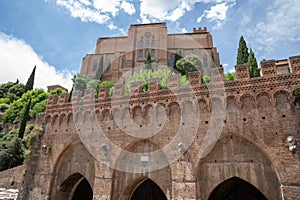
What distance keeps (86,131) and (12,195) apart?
280 inches

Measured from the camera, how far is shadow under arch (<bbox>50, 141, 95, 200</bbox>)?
14.8m

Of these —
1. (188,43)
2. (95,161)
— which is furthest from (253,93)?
(188,43)

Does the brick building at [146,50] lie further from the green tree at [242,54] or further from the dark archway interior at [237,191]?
the dark archway interior at [237,191]

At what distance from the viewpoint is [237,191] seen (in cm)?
1342

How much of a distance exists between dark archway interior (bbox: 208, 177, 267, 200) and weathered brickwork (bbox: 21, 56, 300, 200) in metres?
0.30

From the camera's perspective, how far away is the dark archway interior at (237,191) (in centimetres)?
1273

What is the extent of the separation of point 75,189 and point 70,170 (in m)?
2.09

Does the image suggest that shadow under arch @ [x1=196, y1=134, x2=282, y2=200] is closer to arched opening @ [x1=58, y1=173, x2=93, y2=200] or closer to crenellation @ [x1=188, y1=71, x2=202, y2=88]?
crenellation @ [x1=188, y1=71, x2=202, y2=88]

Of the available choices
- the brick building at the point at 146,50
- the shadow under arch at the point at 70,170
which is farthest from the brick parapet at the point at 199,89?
the brick building at the point at 146,50

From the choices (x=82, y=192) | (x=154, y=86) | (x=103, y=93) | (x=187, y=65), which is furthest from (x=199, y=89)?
(x=187, y=65)

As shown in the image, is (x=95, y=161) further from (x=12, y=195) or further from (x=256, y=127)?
(x=256, y=127)

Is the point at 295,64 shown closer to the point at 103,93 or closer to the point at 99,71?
the point at 103,93

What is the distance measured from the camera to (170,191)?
11.8m

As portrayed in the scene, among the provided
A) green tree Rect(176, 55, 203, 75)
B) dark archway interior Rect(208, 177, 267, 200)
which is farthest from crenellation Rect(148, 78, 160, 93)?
green tree Rect(176, 55, 203, 75)
